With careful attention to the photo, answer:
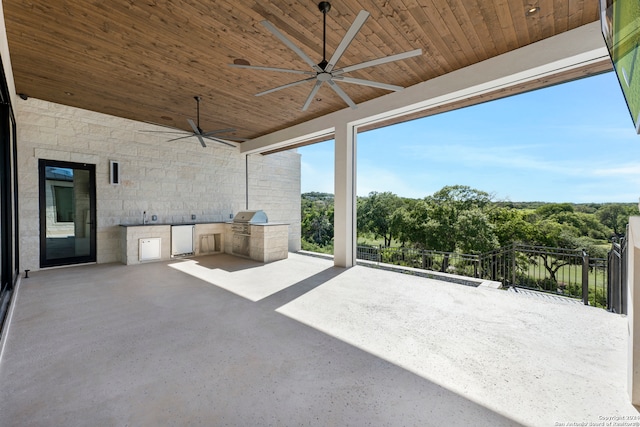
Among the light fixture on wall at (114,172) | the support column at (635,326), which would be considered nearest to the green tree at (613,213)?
the support column at (635,326)

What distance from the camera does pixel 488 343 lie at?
2.18 meters

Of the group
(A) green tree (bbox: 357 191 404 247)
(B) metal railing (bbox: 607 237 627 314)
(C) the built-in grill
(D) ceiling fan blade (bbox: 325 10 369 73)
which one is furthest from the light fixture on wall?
(A) green tree (bbox: 357 191 404 247)

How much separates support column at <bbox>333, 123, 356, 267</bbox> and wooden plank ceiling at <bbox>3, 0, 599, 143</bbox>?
33.0 inches

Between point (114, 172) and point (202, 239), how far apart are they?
7.49 ft

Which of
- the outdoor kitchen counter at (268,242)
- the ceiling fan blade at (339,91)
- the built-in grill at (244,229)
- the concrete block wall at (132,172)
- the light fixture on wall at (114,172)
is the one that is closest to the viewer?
the ceiling fan blade at (339,91)

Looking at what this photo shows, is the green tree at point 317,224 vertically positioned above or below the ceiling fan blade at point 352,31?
below

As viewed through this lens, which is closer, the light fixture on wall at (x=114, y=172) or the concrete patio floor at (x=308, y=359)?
the concrete patio floor at (x=308, y=359)

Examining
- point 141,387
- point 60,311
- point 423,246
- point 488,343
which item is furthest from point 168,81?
point 423,246

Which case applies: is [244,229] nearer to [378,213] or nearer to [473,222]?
[473,222]

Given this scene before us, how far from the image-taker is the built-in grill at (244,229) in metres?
6.05

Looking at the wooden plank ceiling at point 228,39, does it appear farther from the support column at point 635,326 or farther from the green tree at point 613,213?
the green tree at point 613,213

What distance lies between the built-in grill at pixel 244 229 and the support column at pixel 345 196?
2025 millimetres

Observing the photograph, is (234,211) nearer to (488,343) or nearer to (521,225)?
(488,343)

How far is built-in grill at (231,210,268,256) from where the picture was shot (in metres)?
6.05
